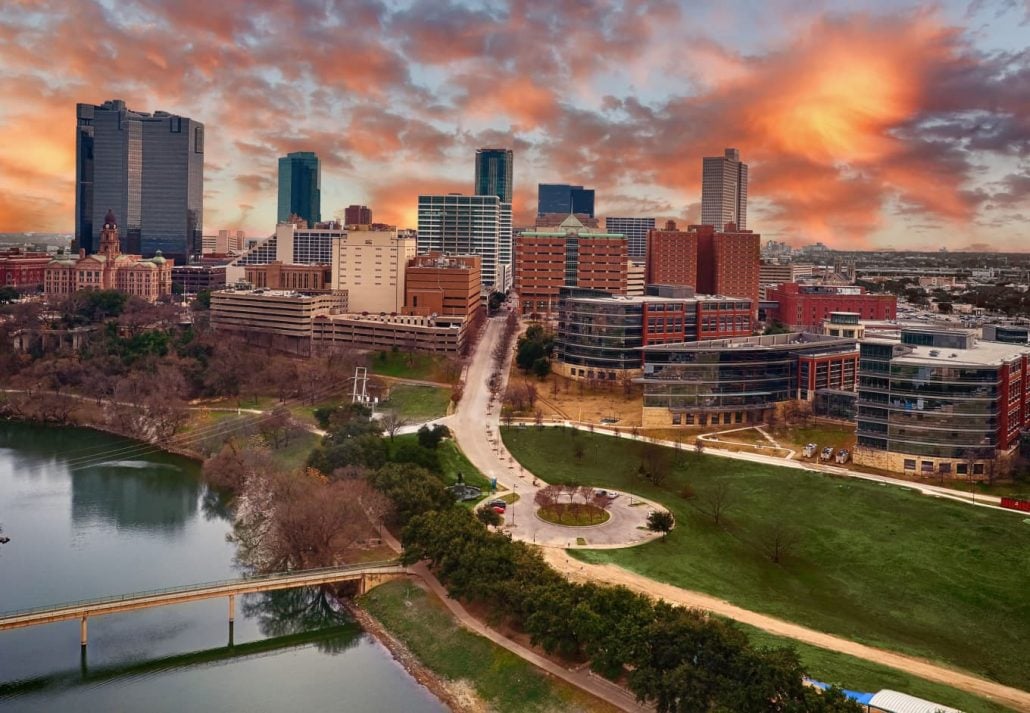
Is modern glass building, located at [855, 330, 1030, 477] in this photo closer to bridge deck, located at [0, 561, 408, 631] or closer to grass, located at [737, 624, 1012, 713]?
grass, located at [737, 624, 1012, 713]

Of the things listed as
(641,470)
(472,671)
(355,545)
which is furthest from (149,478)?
(472,671)

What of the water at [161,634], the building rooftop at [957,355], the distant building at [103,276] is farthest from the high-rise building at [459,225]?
the water at [161,634]

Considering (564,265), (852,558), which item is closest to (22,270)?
(564,265)

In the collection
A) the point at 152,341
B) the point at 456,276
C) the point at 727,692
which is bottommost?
the point at 727,692

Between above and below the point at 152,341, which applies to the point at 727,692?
below

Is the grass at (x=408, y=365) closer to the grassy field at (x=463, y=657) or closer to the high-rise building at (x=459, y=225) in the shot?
the grassy field at (x=463, y=657)

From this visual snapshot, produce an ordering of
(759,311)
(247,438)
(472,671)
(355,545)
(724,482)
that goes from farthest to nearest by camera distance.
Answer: (759,311), (247,438), (724,482), (355,545), (472,671)

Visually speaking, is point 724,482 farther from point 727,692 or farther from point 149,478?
point 149,478
